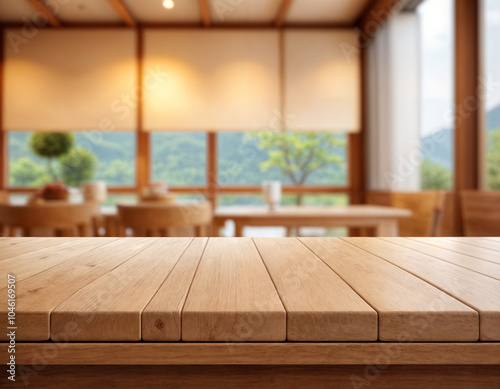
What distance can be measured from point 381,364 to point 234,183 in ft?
13.3

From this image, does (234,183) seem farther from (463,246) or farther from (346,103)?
(463,246)

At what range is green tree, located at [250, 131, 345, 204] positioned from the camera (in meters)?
4.50

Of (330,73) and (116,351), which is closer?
(116,351)

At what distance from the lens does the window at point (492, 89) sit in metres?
2.60

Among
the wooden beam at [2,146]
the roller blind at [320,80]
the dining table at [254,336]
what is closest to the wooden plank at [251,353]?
the dining table at [254,336]

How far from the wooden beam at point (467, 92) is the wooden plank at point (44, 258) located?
2.71 meters

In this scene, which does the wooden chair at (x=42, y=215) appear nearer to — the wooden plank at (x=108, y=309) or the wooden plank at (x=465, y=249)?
the wooden plank at (x=108, y=309)

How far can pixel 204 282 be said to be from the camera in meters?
0.50

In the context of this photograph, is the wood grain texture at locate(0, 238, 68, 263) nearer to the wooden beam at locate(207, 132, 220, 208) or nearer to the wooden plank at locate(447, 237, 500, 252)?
the wooden plank at locate(447, 237, 500, 252)

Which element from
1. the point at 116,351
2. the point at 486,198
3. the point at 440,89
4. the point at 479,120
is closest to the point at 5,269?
the point at 116,351

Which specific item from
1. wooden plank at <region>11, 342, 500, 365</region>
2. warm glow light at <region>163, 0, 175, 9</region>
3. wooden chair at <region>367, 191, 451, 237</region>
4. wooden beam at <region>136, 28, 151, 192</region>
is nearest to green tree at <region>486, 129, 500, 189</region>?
wooden chair at <region>367, 191, 451, 237</region>

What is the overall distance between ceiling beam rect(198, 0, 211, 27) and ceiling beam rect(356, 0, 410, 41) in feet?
5.23

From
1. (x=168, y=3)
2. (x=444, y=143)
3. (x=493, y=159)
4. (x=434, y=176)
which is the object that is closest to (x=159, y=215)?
(x=493, y=159)

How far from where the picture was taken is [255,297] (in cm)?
44
